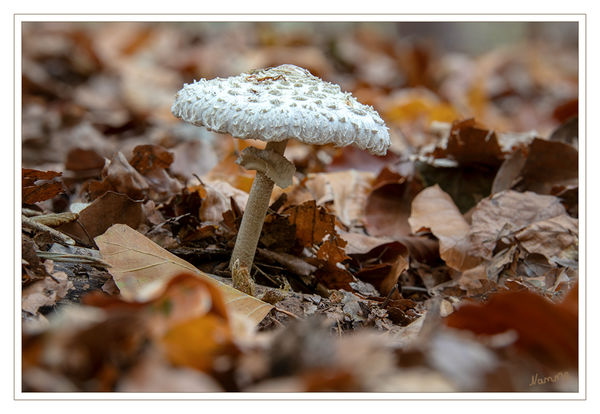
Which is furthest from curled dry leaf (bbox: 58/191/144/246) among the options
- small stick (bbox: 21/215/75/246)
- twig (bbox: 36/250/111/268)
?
twig (bbox: 36/250/111/268)

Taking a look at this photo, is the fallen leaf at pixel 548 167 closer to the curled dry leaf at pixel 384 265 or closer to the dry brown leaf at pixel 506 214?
the dry brown leaf at pixel 506 214

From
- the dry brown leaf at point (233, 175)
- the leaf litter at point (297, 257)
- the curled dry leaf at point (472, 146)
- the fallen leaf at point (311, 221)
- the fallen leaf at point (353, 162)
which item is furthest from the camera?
the fallen leaf at point (353, 162)

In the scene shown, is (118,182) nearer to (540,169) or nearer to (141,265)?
(141,265)

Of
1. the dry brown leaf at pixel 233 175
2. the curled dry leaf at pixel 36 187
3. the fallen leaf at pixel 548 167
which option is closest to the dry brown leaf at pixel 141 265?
the curled dry leaf at pixel 36 187

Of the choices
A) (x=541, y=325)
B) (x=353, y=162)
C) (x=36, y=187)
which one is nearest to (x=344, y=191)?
(x=353, y=162)

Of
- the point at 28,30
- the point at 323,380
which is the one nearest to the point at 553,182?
the point at 323,380
